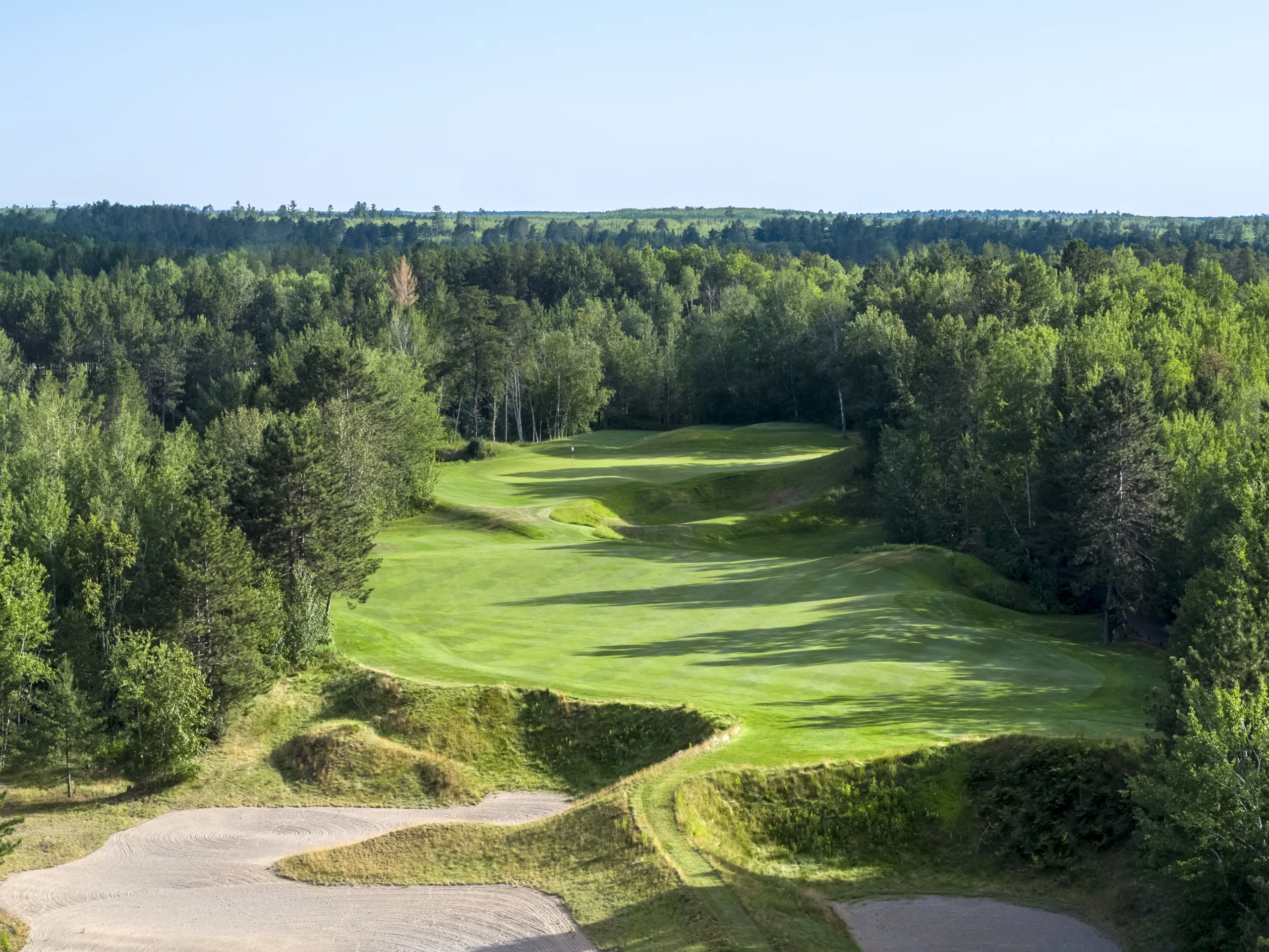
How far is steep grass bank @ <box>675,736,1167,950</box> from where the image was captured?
2973 cm

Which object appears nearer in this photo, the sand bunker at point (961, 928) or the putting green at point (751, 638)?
the sand bunker at point (961, 928)

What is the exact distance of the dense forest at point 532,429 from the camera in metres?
44.4

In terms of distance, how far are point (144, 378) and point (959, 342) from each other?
310 feet

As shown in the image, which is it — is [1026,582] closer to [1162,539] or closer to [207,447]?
[1162,539]

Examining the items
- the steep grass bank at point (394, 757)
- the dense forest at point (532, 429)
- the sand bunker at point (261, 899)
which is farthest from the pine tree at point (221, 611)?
the sand bunker at point (261, 899)

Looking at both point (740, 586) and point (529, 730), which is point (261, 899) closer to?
point (529, 730)

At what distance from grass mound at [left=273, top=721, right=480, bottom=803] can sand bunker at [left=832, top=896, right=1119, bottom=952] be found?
49.2 ft

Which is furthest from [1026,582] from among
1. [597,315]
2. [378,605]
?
[597,315]

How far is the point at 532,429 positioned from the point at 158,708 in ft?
295

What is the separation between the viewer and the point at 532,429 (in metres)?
131

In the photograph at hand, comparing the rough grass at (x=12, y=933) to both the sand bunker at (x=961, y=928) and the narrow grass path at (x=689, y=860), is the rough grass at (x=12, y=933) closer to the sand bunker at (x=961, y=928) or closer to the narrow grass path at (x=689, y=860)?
the narrow grass path at (x=689, y=860)

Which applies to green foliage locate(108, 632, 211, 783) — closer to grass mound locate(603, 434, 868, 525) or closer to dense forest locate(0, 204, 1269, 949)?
dense forest locate(0, 204, 1269, 949)

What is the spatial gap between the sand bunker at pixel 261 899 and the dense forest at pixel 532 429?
6.53m

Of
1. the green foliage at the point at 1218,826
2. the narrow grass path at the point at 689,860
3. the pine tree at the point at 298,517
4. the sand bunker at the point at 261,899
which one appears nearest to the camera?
the green foliage at the point at 1218,826
